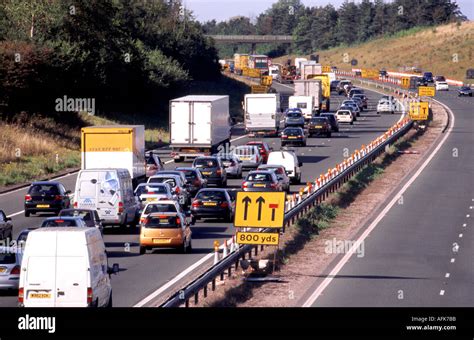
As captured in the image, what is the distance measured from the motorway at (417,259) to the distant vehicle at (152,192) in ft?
25.5

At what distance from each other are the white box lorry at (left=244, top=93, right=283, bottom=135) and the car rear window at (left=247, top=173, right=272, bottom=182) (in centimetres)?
3108

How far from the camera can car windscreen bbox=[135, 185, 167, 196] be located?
40731mm

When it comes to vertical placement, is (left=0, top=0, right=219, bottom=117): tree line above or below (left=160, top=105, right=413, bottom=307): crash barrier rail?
above

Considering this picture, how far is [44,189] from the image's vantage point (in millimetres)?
41094

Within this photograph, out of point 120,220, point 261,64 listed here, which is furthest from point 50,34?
point 261,64

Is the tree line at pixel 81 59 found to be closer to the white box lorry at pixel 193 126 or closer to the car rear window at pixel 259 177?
the white box lorry at pixel 193 126

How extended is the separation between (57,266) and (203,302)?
15.2ft

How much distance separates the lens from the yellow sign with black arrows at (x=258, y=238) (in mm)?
26641

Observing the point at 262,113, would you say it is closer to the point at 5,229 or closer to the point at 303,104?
the point at 303,104

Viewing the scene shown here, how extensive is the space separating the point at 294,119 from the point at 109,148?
39.2m

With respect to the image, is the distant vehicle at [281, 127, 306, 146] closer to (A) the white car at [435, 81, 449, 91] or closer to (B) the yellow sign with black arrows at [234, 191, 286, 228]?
(B) the yellow sign with black arrows at [234, 191, 286, 228]

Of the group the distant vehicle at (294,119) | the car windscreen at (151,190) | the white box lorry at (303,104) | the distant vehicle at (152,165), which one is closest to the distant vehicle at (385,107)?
the white box lorry at (303,104)

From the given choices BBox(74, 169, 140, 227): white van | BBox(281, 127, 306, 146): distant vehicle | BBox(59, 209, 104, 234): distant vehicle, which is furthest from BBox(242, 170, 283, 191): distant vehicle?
BBox(281, 127, 306, 146): distant vehicle
